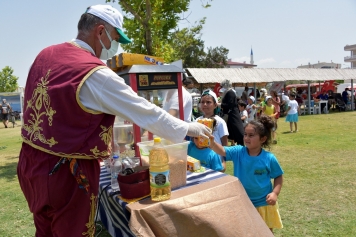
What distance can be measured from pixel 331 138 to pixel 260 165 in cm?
740

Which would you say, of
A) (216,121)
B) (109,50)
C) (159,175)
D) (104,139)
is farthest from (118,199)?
(216,121)

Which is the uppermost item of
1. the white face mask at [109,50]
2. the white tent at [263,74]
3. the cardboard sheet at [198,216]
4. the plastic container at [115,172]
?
the white tent at [263,74]

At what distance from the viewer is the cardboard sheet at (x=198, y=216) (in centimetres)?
162

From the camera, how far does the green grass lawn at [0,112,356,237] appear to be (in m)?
3.36

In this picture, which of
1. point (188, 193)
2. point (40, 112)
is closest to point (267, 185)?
point (188, 193)

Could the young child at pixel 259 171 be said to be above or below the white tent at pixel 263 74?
below

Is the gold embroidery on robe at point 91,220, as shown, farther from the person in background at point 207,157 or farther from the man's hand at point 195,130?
the person in background at point 207,157

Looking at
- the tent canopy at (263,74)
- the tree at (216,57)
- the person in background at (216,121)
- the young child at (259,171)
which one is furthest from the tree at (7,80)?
the young child at (259,171)

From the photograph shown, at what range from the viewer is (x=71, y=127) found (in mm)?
1523

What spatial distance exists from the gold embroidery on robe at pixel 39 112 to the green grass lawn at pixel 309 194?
216 cm

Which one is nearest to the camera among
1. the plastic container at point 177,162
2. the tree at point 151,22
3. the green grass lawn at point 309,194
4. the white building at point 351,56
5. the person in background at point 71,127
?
the person in background at point 71,127

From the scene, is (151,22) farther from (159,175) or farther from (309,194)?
(159,175)

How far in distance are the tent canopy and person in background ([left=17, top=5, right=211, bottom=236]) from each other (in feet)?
49.8

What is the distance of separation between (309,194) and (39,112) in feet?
12.8
